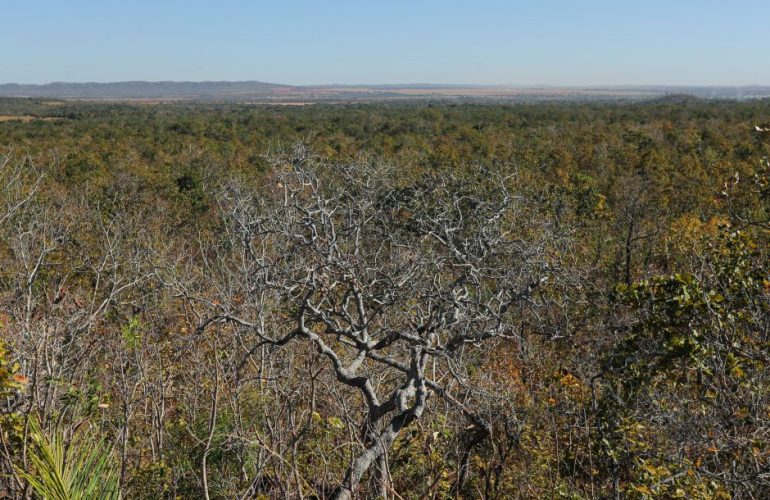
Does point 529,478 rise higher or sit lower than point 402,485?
higher

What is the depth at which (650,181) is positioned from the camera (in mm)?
23641

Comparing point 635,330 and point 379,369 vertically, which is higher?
point 635,330

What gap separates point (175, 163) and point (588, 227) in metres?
21.0

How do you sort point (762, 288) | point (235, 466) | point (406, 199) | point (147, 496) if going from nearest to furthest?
point (147, 496) → point (762, 288) → point (235, 466) → point (406, 199)

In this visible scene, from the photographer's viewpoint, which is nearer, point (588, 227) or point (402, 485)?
point (402, 485)

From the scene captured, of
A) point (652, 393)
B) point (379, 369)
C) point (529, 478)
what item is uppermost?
point (652, 393)

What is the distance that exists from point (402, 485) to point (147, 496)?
2.75 metres

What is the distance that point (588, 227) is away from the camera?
63.2 feet

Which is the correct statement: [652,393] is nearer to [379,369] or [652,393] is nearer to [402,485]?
[402,485]

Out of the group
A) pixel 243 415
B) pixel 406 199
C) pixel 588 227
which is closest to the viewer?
pixel 243 415

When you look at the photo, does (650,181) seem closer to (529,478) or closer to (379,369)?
(379,369)

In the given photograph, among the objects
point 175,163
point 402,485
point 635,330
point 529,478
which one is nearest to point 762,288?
point 635,330

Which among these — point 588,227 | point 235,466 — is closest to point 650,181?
point 588,227

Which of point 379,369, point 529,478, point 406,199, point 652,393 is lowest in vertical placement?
point 379,369
